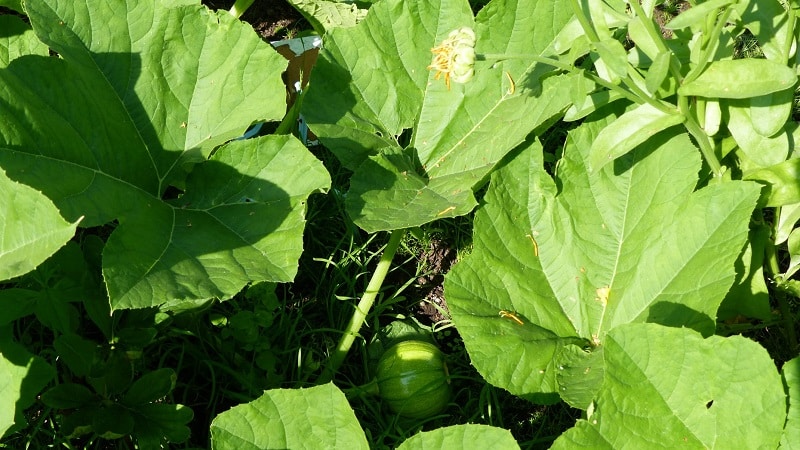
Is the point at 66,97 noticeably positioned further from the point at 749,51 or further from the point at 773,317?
the point at 749,51

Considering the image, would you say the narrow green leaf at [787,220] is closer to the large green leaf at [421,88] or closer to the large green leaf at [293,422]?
the large green leaf at [421,88]

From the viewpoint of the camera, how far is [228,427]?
2.31m

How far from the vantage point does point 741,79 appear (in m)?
2.47

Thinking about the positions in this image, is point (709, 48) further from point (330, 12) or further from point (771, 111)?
point (330, 12)

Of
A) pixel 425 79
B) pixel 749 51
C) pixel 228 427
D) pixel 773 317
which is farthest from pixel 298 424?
pixel 749 51

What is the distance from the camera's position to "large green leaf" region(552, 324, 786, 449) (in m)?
2.27

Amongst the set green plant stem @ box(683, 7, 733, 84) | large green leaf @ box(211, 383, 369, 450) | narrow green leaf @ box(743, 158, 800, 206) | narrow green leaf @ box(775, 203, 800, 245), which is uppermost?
green plant stem @ box(683, 7, 733, 84)

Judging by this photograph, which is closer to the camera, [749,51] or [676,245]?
[676,245]

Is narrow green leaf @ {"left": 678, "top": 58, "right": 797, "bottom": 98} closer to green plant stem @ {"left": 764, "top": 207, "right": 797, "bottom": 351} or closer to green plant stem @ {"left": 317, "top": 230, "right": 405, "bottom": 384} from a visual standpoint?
green plant stem @ {"left": 764, "top": 207, "right": 797, "bottom": 351}

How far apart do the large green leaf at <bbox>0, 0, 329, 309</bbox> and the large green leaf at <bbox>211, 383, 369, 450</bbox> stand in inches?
13.0

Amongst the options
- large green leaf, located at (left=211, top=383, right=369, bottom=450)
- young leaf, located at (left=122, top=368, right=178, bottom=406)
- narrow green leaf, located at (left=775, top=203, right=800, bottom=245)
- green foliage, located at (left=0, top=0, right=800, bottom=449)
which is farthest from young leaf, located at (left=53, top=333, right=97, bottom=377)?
narrow green leaf, located at (left=775, top=203, right=800, bottom=245)

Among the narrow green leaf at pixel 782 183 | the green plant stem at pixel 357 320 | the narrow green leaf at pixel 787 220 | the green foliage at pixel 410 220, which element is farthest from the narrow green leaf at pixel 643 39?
the green plant stem at pixel 357 320

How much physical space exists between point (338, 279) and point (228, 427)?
1.11 metres

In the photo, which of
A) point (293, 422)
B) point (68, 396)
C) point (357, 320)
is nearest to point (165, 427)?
point (68, 396)
